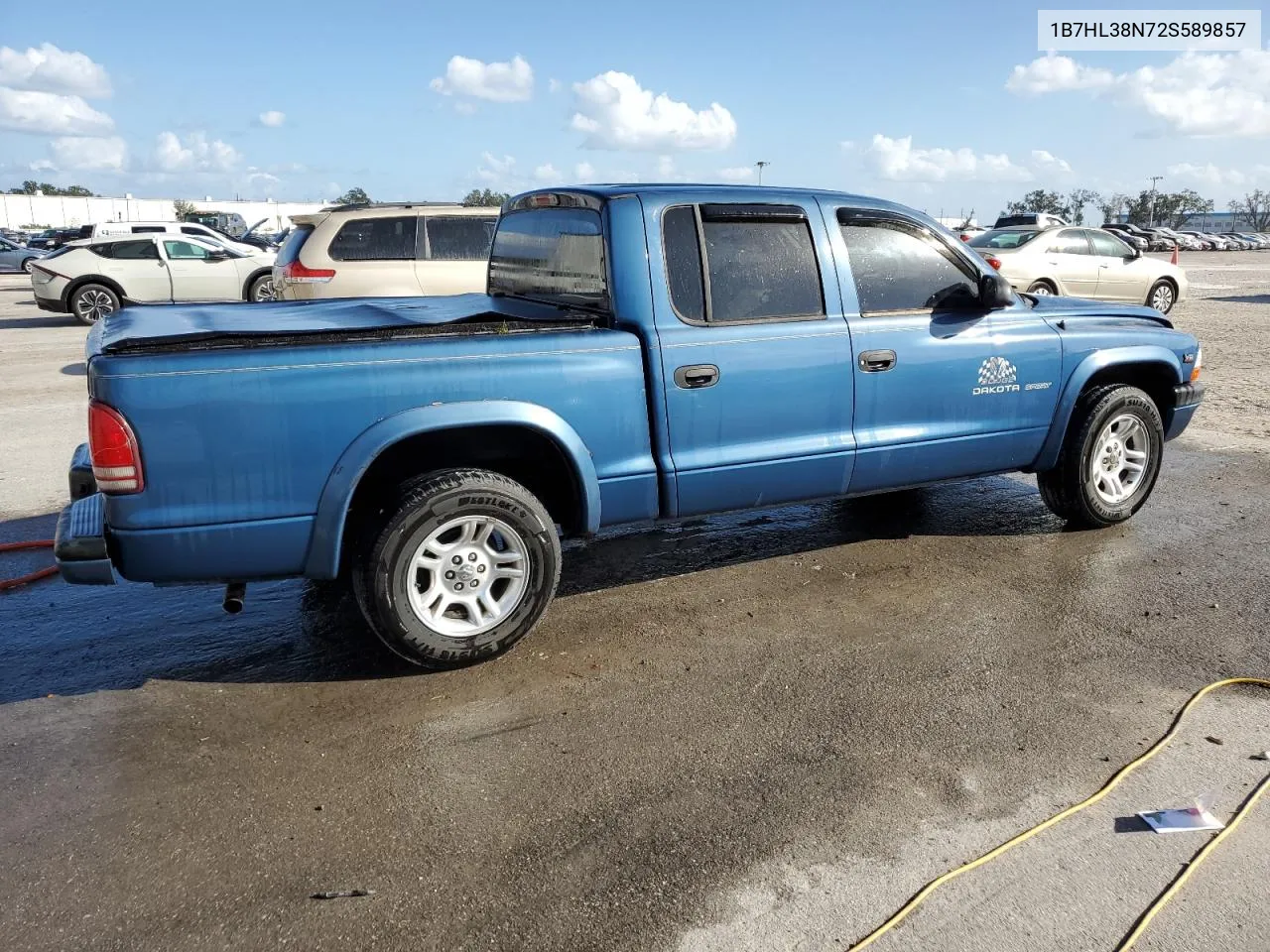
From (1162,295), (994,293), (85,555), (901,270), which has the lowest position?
(85,555)

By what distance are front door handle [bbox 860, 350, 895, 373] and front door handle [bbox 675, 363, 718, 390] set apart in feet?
2.72

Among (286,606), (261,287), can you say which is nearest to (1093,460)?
(286,606)

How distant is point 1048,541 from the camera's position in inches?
220

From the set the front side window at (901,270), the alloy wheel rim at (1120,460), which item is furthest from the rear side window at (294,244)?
the alloy wheel rim at (1120,460)

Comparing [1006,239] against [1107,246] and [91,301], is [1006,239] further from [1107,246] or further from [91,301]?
[91,301]

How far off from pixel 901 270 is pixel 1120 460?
1873mm

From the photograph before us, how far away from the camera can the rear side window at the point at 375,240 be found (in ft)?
34.4

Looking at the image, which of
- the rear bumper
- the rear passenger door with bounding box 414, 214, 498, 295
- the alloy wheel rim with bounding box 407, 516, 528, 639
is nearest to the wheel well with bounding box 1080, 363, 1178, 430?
the alloy wheel rim with bounding box 407, 516, 528, 639

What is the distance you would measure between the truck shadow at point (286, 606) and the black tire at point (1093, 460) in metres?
0.25

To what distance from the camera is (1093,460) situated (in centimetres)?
553

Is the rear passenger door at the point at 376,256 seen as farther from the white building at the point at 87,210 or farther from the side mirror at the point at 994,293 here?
the white building at the point at 87,210

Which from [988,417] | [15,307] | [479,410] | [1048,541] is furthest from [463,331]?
[15,307]

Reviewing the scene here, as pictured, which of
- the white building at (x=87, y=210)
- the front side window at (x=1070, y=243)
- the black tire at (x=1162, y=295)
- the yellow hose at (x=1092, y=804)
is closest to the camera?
the yellow hose at (x=1092, y=804)

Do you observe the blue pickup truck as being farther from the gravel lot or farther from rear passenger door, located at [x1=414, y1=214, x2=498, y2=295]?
rear passenger door, located at [x1=414, y1=214, x2=498, y2=295]
